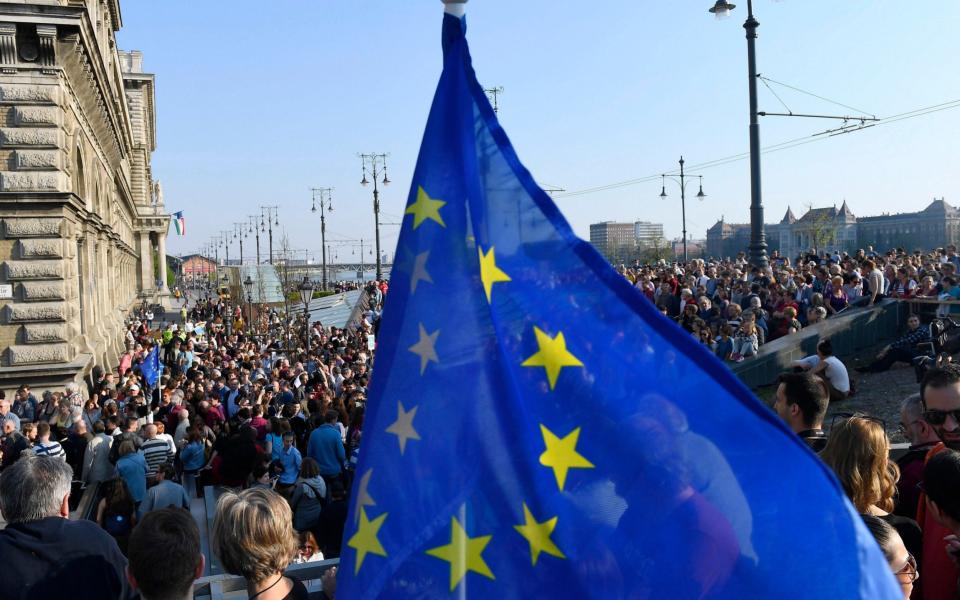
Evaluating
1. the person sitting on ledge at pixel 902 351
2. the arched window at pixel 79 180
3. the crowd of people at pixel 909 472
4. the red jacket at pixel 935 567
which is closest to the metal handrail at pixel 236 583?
the crowd of people at pixel 909 472

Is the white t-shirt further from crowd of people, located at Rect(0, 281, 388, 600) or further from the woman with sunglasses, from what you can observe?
the woman with sunglasses

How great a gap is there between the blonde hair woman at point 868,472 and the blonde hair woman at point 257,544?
7.47 ft

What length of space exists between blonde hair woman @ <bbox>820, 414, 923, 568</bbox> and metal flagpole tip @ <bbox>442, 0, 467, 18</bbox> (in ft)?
7.84

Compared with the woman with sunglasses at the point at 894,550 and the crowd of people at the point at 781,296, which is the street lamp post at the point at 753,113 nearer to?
the crowd of people at the point at 781,296

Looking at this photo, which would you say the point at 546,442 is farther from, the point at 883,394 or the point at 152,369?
the point at 152,369

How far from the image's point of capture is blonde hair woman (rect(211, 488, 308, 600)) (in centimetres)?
296

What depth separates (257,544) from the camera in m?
2.95

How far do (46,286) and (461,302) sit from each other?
56.1ft

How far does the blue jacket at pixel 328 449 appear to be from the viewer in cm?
943

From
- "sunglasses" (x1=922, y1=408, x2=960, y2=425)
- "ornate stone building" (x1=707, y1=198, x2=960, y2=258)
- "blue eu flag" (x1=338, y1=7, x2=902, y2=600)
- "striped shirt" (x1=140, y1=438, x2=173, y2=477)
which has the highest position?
"ornate stone building" (x1=707, y1=198, x2=960, y2=258)

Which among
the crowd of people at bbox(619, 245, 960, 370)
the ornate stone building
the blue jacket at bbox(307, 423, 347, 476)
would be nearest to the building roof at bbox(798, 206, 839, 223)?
the ornate stone building

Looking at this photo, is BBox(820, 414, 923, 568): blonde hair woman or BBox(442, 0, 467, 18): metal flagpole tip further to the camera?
BBox(820, 414, 923, 568): blonde hair woman

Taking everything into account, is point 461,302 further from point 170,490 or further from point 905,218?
point 905,218

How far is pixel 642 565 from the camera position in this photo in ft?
7.30
